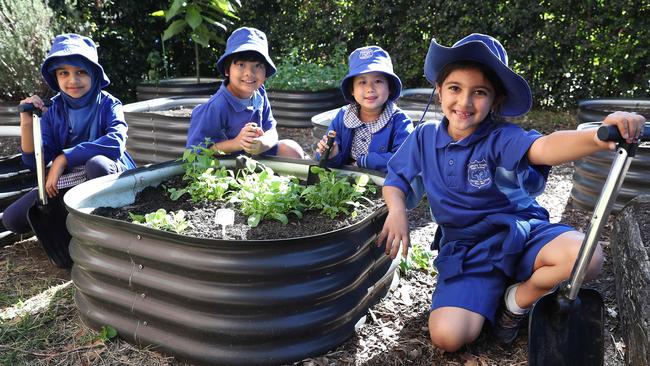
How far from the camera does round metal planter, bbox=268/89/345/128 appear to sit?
21.8 ft

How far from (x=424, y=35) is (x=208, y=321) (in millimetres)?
6434

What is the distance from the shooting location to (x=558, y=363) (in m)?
1.86

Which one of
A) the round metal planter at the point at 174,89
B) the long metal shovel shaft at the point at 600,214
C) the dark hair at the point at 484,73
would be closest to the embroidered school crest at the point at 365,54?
the dark hair at the point at 484,73

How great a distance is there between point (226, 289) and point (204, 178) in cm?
91

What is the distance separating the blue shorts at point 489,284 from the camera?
212 cm

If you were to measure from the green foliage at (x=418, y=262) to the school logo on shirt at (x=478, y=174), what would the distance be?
2.33 feet

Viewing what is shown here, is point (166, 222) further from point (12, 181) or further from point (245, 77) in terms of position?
point (12, 181)

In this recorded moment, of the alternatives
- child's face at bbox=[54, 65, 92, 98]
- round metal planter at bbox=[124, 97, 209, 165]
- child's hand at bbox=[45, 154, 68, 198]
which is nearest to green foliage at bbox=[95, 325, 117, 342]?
child's hand at bbox=[45, 154, 68, 198]

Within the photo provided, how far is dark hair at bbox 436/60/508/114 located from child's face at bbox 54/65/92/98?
207 centimetres

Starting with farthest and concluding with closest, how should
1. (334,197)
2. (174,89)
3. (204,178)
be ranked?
(174,89)
(204,178)
(334,197)

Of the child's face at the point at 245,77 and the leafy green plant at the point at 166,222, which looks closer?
the leafy green plant at the point at 166,222

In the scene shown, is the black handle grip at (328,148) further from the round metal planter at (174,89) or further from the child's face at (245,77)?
the round metal planter at (174,89)

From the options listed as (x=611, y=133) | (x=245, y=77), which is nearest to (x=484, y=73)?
(x=611, y=133)

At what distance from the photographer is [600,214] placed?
5.22 ft
